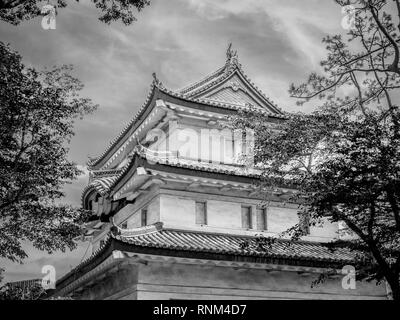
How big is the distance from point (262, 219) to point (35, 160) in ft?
38.1

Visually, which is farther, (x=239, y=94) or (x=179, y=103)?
(x=239, y=94)

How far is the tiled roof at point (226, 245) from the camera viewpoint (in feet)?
57.4

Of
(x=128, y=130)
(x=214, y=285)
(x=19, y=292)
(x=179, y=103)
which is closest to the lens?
(x=19, y=292)

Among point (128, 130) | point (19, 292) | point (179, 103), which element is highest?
point (128, 130)

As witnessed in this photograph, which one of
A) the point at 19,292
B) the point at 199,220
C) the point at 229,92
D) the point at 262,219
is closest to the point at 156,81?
the point at 229,92

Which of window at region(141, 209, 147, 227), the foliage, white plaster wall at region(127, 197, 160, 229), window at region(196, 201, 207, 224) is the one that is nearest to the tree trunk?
window at region(196, 201, 207, 224)

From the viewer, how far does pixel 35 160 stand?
12969mm

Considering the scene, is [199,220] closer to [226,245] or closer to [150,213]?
[150,213]

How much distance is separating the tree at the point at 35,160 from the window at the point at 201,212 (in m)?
8.13

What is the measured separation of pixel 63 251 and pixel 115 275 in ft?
23.4

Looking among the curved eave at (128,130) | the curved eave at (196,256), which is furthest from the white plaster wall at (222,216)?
the curved eave at (128,130)

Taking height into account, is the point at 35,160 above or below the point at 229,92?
below

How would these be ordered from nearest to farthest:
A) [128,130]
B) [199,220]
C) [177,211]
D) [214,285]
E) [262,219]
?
1. [214,285]
2. [177,211]
3. [199,220]
4. [262,219]
5. [128,130]

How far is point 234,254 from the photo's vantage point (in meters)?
17.9
